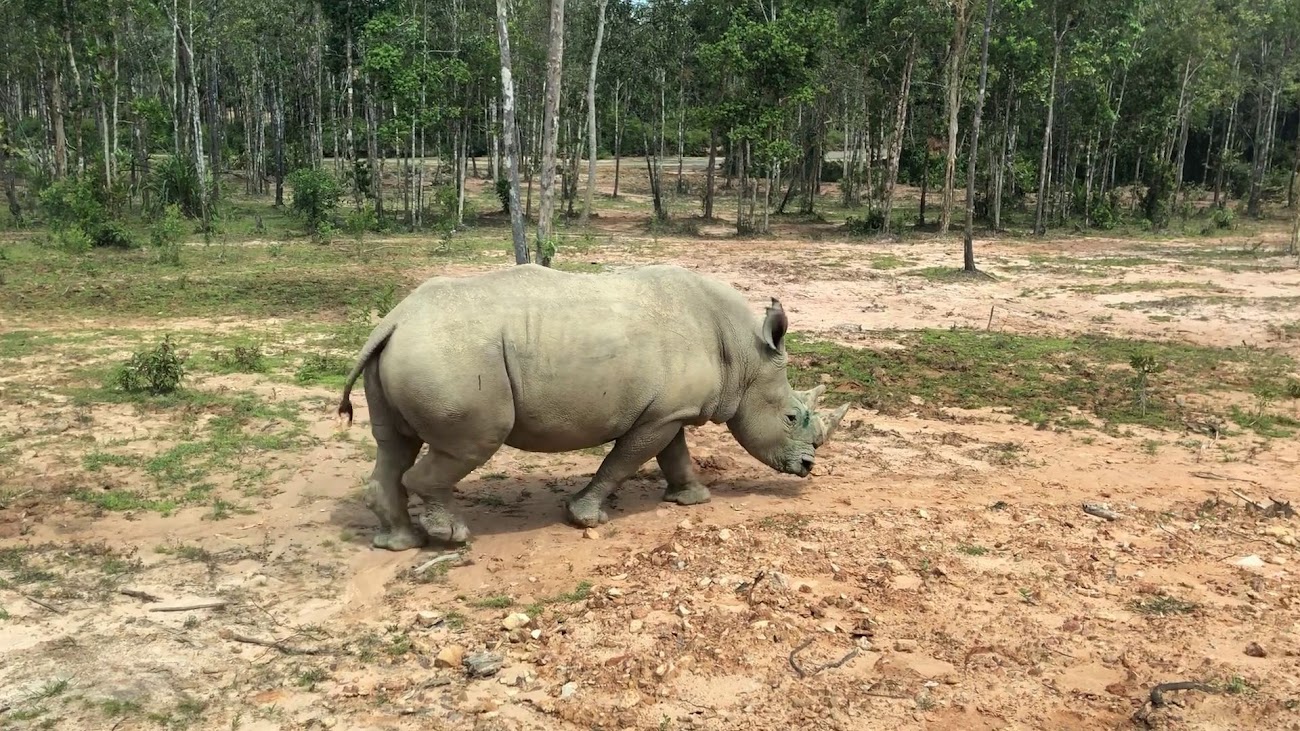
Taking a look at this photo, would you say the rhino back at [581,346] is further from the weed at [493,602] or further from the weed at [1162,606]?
the weed at [1162,606]

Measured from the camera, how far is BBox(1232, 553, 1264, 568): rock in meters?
6.74

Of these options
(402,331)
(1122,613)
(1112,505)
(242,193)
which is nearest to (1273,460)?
(1112,505)

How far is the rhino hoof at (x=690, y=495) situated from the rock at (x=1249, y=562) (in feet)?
13.0

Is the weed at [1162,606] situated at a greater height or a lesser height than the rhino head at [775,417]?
lesser

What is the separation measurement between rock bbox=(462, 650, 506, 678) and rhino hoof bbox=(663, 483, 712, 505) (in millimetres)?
3024

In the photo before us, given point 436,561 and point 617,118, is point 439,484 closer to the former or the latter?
point 436,561

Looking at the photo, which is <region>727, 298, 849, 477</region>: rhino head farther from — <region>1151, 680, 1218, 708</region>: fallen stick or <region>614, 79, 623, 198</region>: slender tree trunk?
<region>614, 79, 623, 198</region>: slender tree trunk

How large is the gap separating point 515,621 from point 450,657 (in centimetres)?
54

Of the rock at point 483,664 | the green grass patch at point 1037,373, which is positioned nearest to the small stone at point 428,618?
the rock at point 483,664

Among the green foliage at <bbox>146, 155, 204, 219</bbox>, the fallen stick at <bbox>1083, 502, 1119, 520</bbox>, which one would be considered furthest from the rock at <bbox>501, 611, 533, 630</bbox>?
the green foliage at <bbox>146, 155, 204, 219</bbox>

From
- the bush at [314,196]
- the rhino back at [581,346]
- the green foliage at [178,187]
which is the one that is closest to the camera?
the rhino back at [581,346]

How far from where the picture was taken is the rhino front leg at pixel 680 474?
824cm

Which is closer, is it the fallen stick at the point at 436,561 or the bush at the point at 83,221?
the fallen stick at the point at 436,561

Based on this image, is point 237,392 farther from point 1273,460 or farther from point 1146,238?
point 1146,238
